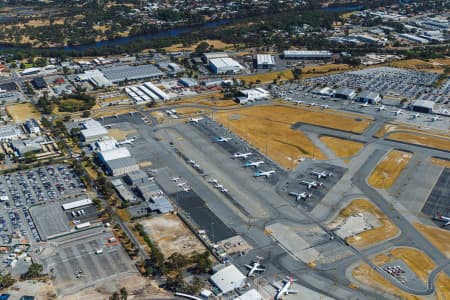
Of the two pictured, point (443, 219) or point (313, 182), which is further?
point (313, 182)

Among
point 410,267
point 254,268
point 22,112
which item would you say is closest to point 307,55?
point 22,112

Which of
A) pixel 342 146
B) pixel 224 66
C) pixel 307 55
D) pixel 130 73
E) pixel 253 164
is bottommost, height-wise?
pixel 342 146

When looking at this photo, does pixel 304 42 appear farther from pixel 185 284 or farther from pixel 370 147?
pixel 185 284

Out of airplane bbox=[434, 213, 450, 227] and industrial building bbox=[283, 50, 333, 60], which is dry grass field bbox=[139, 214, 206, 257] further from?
industrial building bbox=[283, 50, 333, 60]

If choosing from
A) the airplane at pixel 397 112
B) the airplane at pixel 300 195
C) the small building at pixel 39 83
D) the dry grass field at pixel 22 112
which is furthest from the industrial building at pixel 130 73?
the airplane at pixel 300 195

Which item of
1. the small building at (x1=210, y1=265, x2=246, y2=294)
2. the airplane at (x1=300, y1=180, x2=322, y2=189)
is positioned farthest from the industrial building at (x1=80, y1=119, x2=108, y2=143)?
the small building at (x1=210, y1=265, x2=246, y2=294)

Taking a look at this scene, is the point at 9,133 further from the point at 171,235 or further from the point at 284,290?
the point at 284,290
